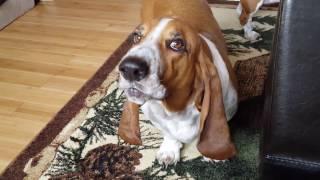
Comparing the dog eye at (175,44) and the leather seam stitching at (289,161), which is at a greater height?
the dog eye at (175,44)

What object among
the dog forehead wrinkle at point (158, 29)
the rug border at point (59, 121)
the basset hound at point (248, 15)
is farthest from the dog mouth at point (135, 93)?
the basset hound at point (248, 15)

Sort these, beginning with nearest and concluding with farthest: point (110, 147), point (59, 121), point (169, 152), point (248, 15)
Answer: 1. point (169, 152)
2. point (110, 147)
3. point (59, 121)
4. point (248, 15)

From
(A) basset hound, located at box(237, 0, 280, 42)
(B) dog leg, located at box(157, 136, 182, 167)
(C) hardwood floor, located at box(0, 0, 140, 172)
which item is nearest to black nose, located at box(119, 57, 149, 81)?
(B) dog leg, located at box(157, 136, 182, 167)

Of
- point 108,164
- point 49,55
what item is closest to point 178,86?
point 108,164

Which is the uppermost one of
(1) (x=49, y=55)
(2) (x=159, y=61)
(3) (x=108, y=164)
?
(2) (x=159, y=61)

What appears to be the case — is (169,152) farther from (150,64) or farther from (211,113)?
(150,64)

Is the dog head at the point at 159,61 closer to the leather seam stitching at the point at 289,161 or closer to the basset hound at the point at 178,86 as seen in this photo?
the basset hound at the point at 178,86

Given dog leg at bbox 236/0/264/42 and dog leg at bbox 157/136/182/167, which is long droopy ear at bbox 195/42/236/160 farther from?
dog leg at bbox 236/0/264/42

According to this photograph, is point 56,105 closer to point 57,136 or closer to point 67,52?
point 57,136

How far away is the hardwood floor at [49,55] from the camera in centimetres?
179

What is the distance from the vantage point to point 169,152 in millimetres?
1486

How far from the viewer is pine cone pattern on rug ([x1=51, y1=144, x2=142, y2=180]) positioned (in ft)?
4.84

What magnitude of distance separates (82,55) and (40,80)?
11.5 inches

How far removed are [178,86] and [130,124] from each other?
0.25m
